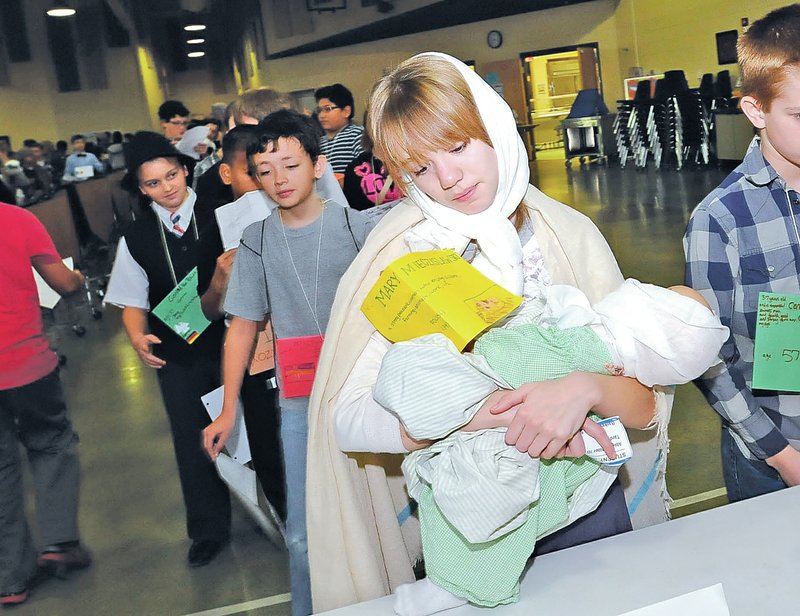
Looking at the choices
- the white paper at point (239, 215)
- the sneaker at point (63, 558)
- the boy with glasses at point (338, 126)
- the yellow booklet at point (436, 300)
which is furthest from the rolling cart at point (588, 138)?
the sneaker at point (63, 558)

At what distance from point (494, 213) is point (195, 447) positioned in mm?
1463

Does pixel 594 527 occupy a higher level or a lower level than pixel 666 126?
lower

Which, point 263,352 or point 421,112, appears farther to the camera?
point 263,352

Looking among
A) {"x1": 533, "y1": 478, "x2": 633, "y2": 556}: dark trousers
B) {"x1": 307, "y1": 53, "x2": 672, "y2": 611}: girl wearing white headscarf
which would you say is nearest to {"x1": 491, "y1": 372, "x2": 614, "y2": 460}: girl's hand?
{"x1": 307, "y1": 53, "x2": 672, "y2": 611}: girl wearing white headscarf

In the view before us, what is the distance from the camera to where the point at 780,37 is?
143 cm

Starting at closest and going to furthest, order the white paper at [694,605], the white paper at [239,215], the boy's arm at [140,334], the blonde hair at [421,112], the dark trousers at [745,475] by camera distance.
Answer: the white paper at [694,605] < the blonde hair at [421,112] < the dark trousers at [745,475] < the white paper at [239,215] < the boy's arm at [140,334]

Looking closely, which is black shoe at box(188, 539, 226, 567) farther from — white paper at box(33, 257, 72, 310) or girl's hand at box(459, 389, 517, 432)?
A: girl's hand at box(459, 389, 517, 432)

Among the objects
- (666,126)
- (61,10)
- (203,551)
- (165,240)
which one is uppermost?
(61,10)

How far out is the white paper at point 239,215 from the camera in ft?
7.15

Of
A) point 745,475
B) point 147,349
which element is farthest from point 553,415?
point 147,349

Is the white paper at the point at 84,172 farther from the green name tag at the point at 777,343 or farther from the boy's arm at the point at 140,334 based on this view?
the green name tag at the point at 777,343

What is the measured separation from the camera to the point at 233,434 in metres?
2.38

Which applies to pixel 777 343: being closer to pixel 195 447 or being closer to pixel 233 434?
pixel 233 434

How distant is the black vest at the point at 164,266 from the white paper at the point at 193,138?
0.58 ft
